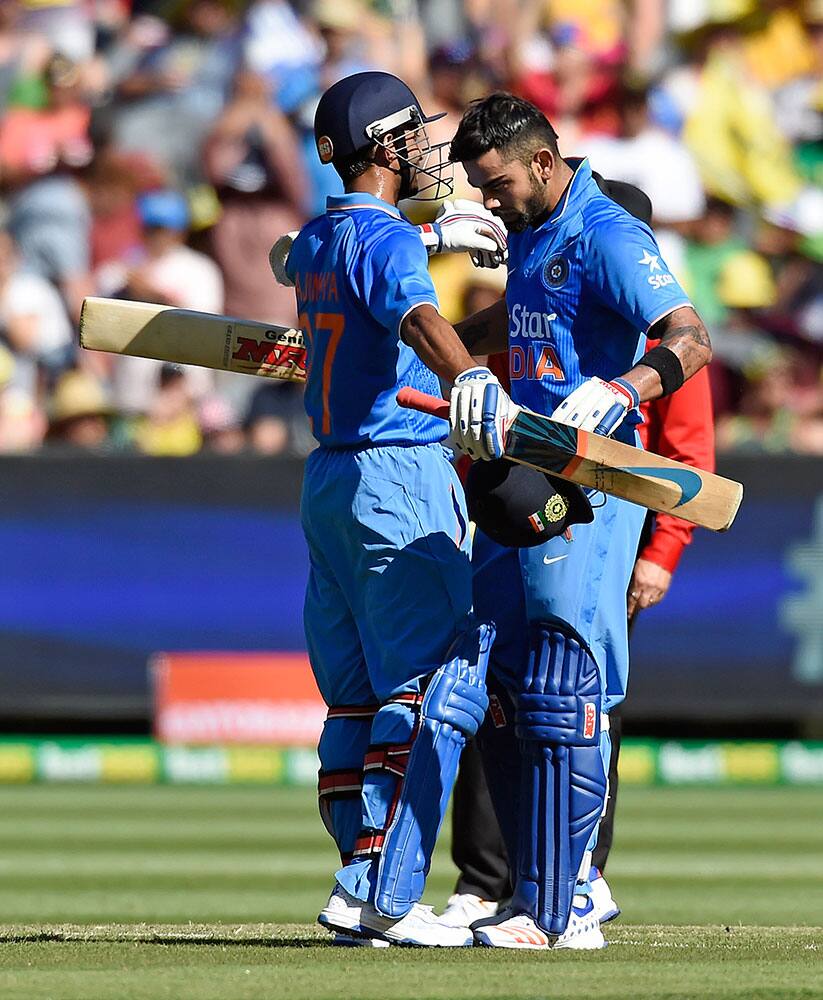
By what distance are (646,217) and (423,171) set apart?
869 mm

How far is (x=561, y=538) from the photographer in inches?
161

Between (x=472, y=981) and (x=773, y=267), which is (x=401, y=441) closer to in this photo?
(x=472, y=981)

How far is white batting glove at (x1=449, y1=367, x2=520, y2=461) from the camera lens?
371 cm

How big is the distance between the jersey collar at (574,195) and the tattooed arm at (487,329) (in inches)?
20.7

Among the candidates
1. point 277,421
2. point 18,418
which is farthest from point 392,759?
point 18,418

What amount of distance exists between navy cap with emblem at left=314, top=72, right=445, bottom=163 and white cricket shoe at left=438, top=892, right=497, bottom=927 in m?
1.89

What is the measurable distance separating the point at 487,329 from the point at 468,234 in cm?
29

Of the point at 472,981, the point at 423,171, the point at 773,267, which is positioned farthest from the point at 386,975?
the point at 773,267

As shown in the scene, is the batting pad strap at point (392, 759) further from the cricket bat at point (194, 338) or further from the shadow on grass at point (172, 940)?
the cricket bat at point (194, 338)

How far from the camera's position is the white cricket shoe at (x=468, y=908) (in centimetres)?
477

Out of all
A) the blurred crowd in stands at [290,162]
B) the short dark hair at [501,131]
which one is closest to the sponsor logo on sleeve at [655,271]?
the short dark hair at [501,131]

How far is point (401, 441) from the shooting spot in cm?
418

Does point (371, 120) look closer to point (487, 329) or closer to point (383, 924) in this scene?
point (487, 329)

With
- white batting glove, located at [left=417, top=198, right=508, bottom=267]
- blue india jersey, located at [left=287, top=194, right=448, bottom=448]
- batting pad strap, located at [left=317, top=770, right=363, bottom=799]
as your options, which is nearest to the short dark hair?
blue india jersey, located at [left=287, top=194, right=448, bottom=448]
